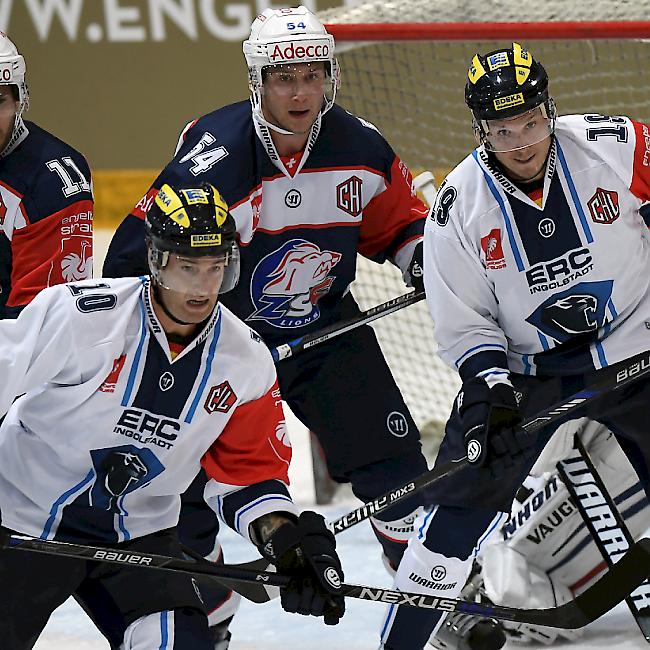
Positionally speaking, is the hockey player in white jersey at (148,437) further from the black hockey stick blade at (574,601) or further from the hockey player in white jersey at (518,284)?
the hockey player in white jersey at (518,284)

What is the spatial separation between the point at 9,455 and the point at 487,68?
3.65 ft

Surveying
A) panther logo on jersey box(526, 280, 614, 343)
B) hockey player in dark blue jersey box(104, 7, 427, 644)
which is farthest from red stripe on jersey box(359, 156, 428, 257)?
panther logo on jersey box(526, 280, 614, 343)

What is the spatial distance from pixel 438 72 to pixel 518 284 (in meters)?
1.99

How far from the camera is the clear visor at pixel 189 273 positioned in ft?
8.20

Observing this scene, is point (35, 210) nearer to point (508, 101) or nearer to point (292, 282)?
point (292, 282)

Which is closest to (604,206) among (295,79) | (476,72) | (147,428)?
(476,72)

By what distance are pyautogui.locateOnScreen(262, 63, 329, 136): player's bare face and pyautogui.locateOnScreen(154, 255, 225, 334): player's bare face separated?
780 mm

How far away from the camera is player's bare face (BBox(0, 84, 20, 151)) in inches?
130

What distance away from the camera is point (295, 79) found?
324 centimetres

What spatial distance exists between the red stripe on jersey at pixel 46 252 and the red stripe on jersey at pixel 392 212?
623 millimetres

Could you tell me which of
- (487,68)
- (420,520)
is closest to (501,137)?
(487,68)

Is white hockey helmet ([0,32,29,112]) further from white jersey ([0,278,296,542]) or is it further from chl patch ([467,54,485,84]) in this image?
chl patch ([467,54,485,84])

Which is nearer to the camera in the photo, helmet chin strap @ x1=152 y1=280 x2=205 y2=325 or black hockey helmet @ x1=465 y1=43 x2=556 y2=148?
helmet chin strap @ x1=152 y1=280 x2=205 y2=325

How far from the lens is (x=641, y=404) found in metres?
3.02
